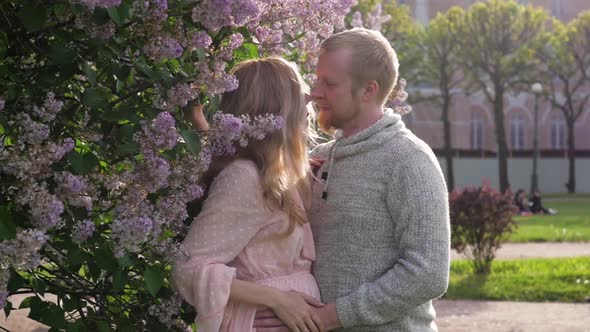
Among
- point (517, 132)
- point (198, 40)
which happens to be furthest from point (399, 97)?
point (517, 132)

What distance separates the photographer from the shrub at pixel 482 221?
12.7 metres

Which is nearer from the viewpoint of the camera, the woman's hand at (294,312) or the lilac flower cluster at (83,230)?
the lilac flower cluster at (83,230)

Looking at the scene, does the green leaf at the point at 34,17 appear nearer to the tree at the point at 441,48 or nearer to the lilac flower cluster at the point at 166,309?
the lilac flower cluster at the point at 166,309

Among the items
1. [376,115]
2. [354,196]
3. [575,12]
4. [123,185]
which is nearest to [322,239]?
[354,196]

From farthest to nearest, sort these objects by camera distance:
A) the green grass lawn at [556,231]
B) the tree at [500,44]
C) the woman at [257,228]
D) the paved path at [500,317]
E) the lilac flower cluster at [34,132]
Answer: the tree at [500,44] → the green grass lawn at [556,231] → the paved path at [500,317] → the woman at [257,228] → the lilac flower cluster at [34,132]

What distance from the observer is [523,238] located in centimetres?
1880

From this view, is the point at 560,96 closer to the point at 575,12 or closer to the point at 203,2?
the point at 575,12

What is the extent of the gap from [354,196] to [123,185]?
70 cm

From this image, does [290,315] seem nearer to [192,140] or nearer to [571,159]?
[192,140]

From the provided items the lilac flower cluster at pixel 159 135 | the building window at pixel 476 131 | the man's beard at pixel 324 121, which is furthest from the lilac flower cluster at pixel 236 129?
the building window at pixel 476 131

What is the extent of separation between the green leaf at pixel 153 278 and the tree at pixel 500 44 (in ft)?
135

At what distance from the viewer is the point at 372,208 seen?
3219mm

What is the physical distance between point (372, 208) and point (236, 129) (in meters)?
0.52

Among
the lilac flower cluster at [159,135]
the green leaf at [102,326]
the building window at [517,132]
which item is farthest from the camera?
the building window at [517,132]
